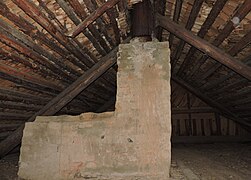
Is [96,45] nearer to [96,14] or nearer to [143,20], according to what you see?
[143,20]

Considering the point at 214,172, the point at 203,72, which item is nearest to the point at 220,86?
the point at 203,72

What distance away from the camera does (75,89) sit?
2990 mm

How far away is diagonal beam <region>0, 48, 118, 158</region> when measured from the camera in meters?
2.93

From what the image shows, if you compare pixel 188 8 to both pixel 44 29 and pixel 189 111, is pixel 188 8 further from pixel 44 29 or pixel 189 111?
pixel 189 111

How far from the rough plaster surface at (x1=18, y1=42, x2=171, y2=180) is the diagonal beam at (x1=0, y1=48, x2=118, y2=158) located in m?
0.70

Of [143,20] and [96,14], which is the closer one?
[96,14]

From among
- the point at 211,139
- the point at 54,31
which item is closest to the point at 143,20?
the point at 54,31

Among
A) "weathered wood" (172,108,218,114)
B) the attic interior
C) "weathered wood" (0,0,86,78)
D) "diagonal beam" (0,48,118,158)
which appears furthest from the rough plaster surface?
"weathered wood" (172,108,218,114)

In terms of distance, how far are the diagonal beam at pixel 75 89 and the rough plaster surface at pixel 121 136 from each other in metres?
0.70

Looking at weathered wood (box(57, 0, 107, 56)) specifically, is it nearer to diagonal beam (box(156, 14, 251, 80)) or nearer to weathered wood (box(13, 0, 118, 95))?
weathered wood (box(13, 0, 118, 95))

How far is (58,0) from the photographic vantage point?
6.36ft

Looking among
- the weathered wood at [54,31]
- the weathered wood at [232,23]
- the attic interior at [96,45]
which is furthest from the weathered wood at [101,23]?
the weathered wood at [232,23]

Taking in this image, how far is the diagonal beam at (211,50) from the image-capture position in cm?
256

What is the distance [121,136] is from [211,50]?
5.06 feet
